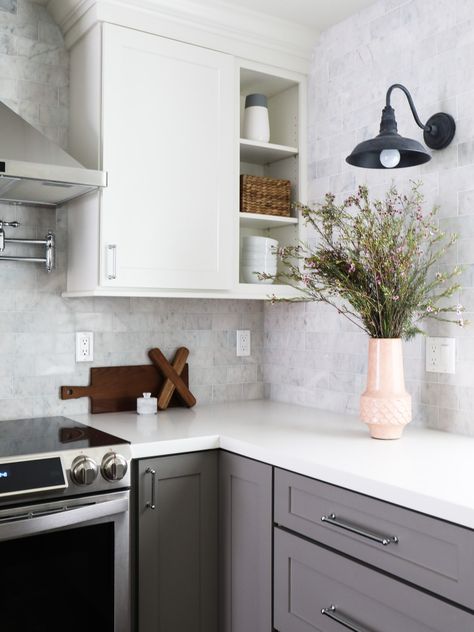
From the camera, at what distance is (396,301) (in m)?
2.05

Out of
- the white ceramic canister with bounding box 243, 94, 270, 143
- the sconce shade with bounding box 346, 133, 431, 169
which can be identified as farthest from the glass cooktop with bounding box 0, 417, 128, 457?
the white ceramic canister with bounding box 243, 94, 270, 143

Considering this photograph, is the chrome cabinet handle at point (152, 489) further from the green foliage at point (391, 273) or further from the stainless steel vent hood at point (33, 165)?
the stainless steel vent hood at point (33, 165)

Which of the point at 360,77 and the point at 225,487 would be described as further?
the point at 360,77

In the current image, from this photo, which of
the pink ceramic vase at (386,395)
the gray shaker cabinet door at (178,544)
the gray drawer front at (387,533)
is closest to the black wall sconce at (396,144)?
the pink ceramic vase at (386,395)

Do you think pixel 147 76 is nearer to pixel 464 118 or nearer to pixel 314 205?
pixel 314 205

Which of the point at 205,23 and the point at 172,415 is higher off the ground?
the point at 205,23

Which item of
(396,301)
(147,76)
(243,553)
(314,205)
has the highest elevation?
(147,76)

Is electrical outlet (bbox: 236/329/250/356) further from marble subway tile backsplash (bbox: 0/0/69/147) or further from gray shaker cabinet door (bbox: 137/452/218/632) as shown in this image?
marble subway tile backsplash (bbox: 0/0/69/147)

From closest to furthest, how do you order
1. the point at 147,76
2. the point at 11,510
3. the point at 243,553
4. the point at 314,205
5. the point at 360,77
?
1. the point at 11,510
2. the point at 243,553
3. the point at 147,76
4. the point at 360,77
5. the point at 314,205

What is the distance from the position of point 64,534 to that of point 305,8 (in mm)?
2011

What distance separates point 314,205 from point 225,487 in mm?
1212

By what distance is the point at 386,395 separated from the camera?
2.05 metres

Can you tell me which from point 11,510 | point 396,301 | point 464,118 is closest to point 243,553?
point 11,510

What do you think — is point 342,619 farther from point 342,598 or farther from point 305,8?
point 305,8
